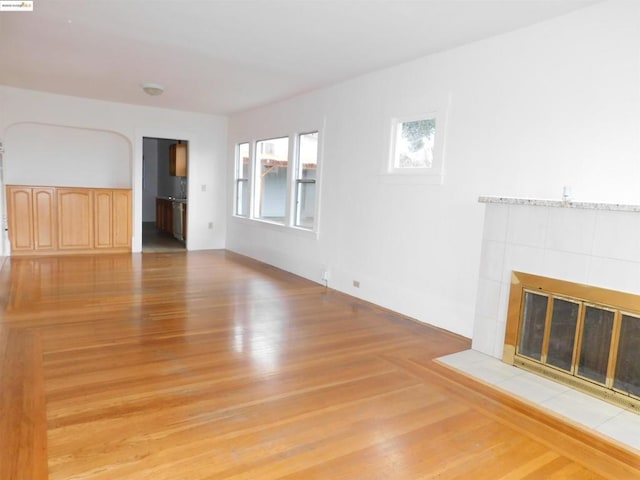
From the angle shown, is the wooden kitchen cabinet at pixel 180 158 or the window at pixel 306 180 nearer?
the window at pixel 306 180

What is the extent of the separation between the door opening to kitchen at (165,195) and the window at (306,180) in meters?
2.83

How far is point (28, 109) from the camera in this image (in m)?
6.40

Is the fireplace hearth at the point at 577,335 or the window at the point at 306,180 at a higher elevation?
the window at the point at 306,180

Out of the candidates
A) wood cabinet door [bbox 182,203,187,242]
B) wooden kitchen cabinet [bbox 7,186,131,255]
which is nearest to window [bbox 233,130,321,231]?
wood cabinet door [bbox 182,203,187,242]

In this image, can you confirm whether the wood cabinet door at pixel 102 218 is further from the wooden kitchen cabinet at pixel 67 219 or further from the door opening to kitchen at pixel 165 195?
the door opening to kitchen at pixel 165 195

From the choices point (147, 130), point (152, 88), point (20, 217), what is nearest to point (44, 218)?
point (20, 217)

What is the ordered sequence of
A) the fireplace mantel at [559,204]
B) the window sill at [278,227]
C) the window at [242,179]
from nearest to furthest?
1. the fireplace mantel at [559,204]
2. the window sill at [278,227]
3. the window at [242,179]

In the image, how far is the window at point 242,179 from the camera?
764 centimetres

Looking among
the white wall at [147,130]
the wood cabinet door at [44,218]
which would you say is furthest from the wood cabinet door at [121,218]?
the wood cabinet door at [44,218]

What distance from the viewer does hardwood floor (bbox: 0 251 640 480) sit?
6.22ft

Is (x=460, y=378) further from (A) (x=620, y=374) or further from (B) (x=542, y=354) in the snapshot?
(A) (x=620, y=374)

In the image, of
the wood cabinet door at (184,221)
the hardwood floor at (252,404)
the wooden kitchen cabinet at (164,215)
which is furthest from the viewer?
the wooden kitchen cabinet at (164,215)

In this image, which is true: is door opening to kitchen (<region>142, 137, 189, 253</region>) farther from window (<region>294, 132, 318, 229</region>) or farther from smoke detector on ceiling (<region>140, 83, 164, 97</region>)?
window (<region>294, 132, 318, 229</region>)

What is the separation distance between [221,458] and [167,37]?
3.40 meters
